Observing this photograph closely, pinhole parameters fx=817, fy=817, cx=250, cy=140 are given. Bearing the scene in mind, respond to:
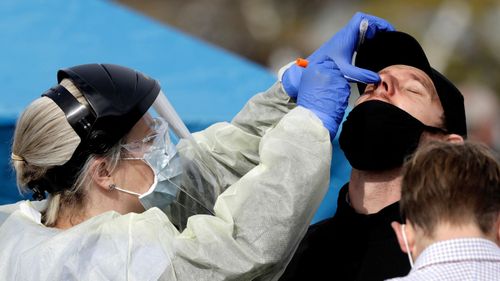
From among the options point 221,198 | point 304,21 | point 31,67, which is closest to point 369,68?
point 221,198

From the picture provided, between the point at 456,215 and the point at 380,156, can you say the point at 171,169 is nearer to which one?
the point at 380,156

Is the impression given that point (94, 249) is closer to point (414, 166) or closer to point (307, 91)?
point (307, 91)

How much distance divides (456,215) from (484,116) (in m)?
6.10

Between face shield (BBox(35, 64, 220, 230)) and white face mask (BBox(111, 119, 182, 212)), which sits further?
white face mask (BBox(111, 119, 182, 212))

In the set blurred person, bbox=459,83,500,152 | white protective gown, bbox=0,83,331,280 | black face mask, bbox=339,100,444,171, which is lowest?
blurred person, bbox=459,83,500,152

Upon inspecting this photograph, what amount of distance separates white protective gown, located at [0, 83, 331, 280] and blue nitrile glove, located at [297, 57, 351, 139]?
2.4 inches

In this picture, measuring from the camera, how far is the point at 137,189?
234 cm

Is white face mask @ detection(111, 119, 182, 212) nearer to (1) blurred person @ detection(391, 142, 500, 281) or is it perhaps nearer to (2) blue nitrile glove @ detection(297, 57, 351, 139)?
(2) blue nitrile glove @ detection(297, 57, 351, 139)

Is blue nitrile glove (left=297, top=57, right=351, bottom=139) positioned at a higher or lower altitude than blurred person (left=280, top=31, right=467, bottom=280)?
higher

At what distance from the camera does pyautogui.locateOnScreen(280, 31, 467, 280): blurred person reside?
2.26m

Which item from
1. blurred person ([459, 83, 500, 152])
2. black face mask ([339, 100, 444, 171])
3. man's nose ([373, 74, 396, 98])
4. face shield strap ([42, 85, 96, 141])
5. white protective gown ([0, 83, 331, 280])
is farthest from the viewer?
blurred person ([459, 83, 500, 152])

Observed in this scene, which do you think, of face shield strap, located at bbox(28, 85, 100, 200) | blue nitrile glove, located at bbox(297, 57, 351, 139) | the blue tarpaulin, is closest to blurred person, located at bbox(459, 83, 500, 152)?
the blue tarpaulin

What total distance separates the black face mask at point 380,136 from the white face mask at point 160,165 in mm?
505

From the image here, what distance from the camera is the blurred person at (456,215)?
153cm
